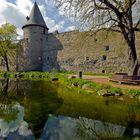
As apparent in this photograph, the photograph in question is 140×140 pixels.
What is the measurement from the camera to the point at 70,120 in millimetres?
8078

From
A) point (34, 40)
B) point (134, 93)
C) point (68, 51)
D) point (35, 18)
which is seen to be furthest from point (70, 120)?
point (35, 18)

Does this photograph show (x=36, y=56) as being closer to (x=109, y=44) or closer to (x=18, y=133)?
(x=109, y=44)

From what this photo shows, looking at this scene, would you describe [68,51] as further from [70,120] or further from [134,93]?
[70,120]

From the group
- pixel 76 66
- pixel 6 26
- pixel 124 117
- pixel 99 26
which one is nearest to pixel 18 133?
pixel 124 117

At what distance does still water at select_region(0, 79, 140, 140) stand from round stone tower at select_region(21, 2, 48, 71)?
28313 mm

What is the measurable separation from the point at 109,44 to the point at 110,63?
266 cm

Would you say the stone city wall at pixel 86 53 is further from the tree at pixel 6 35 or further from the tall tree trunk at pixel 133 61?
the tall tree trunk at pixel 133 61

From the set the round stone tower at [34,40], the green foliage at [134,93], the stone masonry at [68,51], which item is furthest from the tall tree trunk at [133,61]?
the round stone tower at [34,40]

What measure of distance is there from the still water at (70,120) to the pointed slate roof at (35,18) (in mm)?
28999

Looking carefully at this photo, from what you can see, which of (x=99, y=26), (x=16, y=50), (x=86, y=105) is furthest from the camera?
(x=16, y=50)

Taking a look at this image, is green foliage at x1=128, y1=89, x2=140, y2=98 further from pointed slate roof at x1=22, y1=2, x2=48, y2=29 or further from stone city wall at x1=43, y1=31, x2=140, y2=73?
pointed slate roof at x1=22, y1=2, x2=48, y2=29

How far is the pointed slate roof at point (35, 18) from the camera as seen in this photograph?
126 ft

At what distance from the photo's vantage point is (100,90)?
14406 mm

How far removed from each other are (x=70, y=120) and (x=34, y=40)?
106 ft
